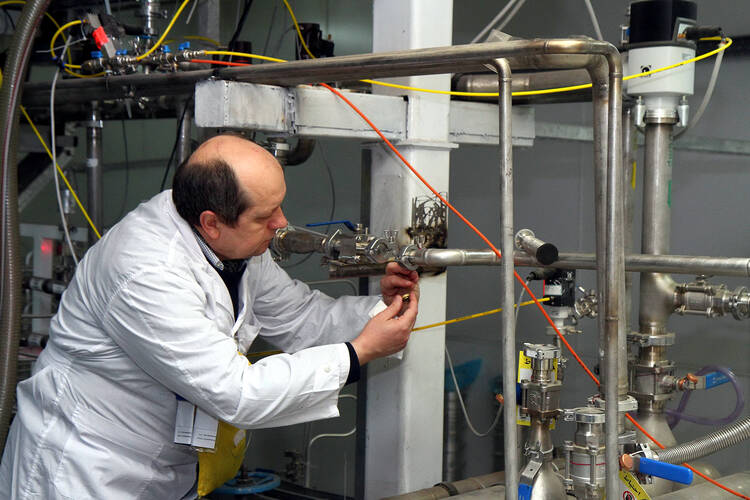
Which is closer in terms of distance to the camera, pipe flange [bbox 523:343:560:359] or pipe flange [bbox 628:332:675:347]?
pipe flange [bbox 523:343:560:359]

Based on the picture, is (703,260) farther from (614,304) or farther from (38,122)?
(38,122)

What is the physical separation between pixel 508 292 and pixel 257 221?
57 centimetres

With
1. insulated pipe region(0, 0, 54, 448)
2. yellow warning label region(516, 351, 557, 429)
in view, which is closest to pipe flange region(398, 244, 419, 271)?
yellow warning label region(516, 351, 557, 429)

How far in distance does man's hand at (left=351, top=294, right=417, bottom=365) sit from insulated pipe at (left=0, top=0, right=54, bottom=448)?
0.94m

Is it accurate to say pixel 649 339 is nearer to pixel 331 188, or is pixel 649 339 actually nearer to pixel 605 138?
pixel 605 138

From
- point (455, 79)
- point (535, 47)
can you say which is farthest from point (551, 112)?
point (535, 47)

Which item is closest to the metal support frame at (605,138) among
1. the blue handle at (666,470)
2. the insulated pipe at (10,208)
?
the blue handle at (666,470)

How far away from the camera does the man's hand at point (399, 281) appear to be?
1.71 m

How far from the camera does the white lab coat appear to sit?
1430mm

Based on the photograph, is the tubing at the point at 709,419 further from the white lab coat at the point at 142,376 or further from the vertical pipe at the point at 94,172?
the vertical pipe at the point at 94,172

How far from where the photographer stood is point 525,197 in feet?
9.41

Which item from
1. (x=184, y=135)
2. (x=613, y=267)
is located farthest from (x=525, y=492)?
(x=184, y=135)

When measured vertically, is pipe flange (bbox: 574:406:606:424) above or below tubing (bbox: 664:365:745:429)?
above

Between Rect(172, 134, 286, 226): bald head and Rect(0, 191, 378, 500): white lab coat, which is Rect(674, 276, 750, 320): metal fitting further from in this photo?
Rect(172, 134, 286, 226): bald head
